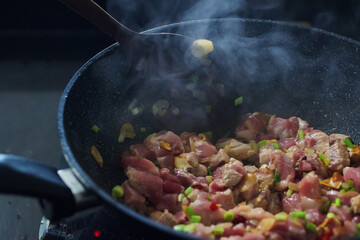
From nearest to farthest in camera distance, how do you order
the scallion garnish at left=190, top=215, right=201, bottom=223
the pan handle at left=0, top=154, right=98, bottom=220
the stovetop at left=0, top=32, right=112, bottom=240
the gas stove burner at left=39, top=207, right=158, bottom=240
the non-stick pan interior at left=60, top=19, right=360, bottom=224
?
the pan handle at left=0, top=154, right=98, bottom=220
the scallion garnish at left=190, top=215, right=201, bottom=223
the gas stove burner at left=39, top=207, right=158, bottom=240
the non-stick pan interior at left=60, top=19, right=360, bottom=224
the stovetop at left=0, top=32, right=112, bottom=240

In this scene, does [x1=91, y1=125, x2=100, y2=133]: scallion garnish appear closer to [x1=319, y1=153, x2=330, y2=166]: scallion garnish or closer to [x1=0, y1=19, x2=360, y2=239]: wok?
[x1=0, y1=19, x2=360, y2=239]: wok

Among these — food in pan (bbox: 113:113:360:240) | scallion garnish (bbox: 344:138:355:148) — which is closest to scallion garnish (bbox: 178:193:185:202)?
food in pan (bbox: 113:113:360:240)

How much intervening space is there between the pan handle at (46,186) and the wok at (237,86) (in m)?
0.36

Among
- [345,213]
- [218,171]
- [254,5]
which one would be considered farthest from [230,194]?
[254,5]

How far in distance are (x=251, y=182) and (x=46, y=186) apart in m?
0.93

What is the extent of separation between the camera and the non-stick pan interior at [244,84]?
2059 mm

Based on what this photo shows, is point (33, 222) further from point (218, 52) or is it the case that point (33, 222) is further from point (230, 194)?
point (218, 52)

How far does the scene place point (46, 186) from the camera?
52.7 inches

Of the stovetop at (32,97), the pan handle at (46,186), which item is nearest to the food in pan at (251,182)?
the pan handle at (46,186)

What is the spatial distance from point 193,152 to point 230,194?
358 mm

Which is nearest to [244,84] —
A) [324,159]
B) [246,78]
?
[246,78]

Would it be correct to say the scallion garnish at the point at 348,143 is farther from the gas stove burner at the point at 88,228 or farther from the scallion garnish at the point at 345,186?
the gas stove burner at the point at 88,228

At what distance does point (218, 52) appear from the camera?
218 cm

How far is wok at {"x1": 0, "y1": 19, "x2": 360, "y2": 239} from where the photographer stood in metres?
1.94
